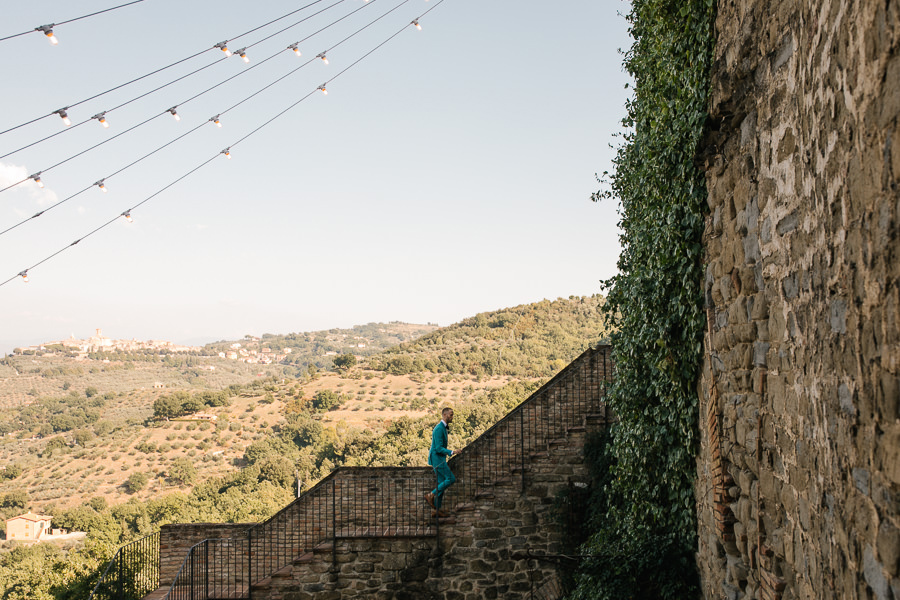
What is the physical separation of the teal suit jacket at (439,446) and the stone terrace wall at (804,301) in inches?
235

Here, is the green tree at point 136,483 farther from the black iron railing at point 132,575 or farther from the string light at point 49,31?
the string light at point 49,31

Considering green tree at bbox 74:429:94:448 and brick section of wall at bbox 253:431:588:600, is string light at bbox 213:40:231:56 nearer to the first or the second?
brick section of wall at bbox 253:431:588:600

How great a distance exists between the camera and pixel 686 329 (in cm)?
521

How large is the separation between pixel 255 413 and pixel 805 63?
4927 cm

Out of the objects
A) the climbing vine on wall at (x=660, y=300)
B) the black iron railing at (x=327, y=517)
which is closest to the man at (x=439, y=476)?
the black iron railing at (x=327, y=517)

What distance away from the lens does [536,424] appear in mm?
11438

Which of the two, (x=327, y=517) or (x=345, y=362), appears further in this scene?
(x=345, y=362)

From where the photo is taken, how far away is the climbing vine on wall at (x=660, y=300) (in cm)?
496

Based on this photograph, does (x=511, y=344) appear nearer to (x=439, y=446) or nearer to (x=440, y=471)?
(x=440, y=471)

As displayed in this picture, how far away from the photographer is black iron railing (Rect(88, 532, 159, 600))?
13.4 m

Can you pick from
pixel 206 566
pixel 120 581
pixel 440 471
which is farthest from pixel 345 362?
pixel 440 471

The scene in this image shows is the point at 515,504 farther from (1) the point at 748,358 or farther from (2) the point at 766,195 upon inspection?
(2) the point at 766,195

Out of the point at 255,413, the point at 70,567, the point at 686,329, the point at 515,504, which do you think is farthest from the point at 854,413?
the point at 255,413

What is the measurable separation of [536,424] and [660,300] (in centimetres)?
601
